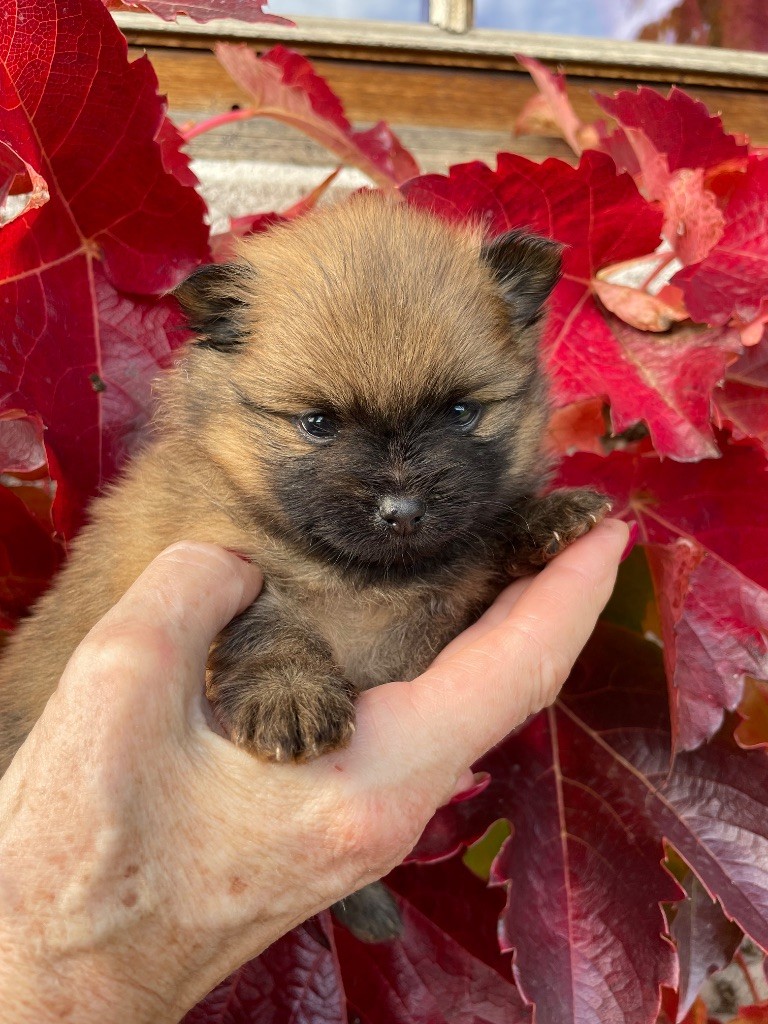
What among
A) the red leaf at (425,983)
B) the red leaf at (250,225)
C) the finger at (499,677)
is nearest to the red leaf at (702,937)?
the red leaf at (425,983)

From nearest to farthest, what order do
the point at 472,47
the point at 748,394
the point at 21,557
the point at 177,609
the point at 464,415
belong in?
the point at 177,609
the point at 464,415
the point at 748,394
the point at 21,557
the point at 472,47

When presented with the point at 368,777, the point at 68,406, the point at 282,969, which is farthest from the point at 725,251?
the point at 282,969

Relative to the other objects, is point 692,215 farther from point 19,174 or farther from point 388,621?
point 19,174

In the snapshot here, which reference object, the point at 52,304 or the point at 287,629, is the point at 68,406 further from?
the point at 287,629

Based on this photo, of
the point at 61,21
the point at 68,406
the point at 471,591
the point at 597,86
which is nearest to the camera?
the point at 61,21

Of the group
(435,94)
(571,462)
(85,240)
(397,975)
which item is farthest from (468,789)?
(435,94)

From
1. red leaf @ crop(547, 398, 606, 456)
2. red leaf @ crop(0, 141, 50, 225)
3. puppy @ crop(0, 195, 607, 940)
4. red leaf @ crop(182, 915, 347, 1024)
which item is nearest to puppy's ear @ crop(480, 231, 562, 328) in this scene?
puppy @ crop(0, 195, 607, 940)

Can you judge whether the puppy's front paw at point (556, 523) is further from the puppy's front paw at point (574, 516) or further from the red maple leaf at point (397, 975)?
the red maple leaf at point (397, 975)

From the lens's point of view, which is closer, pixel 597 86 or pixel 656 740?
pixel 656 740
